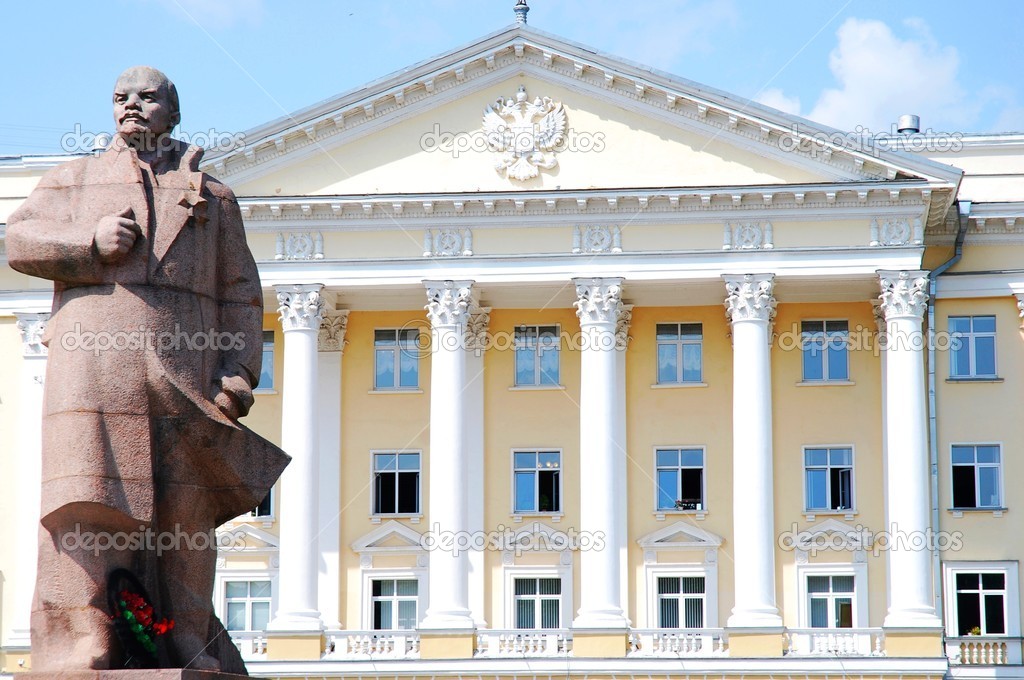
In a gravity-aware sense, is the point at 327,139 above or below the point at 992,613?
above

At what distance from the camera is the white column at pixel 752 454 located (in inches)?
1417

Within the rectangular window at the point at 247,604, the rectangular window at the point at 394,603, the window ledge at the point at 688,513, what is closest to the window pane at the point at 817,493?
the window ledge at the point at 688,513

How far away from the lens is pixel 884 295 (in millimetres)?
36719

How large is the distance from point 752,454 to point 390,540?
27.3ft

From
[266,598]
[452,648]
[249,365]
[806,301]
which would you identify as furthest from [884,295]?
[249,365]

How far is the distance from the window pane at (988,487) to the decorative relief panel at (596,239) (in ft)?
29.8

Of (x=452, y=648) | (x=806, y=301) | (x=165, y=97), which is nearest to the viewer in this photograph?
(x=165, y=97)

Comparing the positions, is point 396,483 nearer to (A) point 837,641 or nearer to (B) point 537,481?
(B) point 537,481

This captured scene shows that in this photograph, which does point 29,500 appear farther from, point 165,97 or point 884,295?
point 165,97

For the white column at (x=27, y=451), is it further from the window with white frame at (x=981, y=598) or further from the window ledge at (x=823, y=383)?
the window with white frame at (x=981, y=598)

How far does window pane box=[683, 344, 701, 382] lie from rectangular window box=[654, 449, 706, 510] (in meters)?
1.62

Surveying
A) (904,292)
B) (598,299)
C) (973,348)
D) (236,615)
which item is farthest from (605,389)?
(236,615)

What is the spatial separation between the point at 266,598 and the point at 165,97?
30.9 m

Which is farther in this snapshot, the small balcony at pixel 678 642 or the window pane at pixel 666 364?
A: the window pane at pixel 666 364
